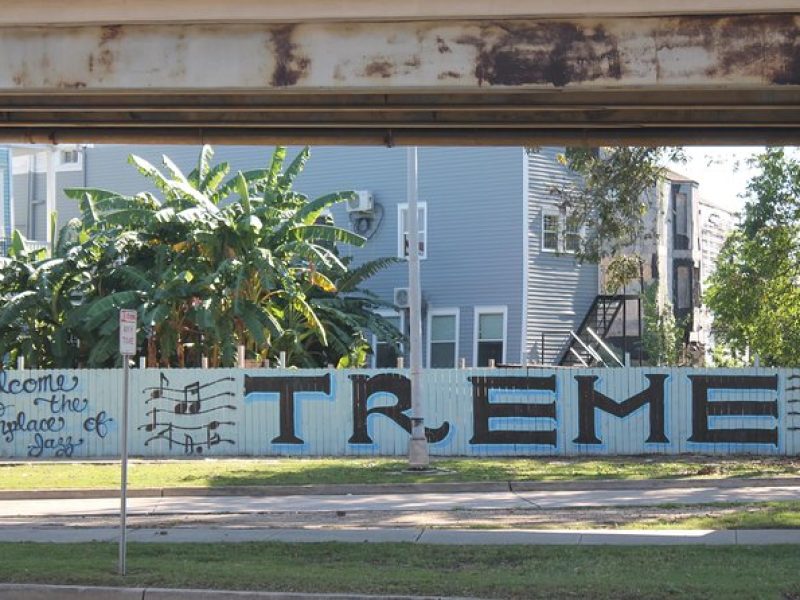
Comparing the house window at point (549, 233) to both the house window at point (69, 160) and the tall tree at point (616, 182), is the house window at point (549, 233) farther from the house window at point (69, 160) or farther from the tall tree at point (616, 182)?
the house window at point (69, 160)

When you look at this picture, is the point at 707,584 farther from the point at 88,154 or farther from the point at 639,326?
the point at 88,154

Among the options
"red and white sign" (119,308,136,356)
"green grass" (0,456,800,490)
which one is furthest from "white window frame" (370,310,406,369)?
"red and white sign" (119,308,136,356)

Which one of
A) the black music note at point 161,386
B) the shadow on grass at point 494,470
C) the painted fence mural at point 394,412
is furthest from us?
the black music note at point 161,386

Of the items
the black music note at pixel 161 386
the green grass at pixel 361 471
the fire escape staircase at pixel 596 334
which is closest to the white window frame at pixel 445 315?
the fire escape staircase at pixel 596 334

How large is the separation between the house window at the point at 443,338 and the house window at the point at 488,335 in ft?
2.47

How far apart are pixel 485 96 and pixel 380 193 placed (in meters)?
21.3

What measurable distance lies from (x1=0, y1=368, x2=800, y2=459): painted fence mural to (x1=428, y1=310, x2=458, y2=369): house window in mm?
→ 9140

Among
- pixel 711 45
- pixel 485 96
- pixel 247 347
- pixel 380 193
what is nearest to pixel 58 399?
pixel 247 347

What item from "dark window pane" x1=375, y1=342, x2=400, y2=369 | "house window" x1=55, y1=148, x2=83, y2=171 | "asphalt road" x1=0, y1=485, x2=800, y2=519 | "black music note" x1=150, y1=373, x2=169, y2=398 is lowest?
"asphalt road" x1=0, y1=485, x2=800, y2=519

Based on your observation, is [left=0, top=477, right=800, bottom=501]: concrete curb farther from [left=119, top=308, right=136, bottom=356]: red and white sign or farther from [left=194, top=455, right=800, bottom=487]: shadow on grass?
[left=119, top=308, right=136, bottom=356]: red and white sign

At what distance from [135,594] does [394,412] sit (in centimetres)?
1398

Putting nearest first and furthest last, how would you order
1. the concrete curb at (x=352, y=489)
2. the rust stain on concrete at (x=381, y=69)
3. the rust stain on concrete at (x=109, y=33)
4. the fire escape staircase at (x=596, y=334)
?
the rust stain on concrete at (x=381, y=69) < the rust stain on concrete at (x=109, y=33) < the concrete curb at (x=352, y=489) < the fire escape staircase at (x=596, y=334)

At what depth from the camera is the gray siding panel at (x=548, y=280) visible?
3066cm

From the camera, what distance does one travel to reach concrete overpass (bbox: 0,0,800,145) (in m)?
10.2
